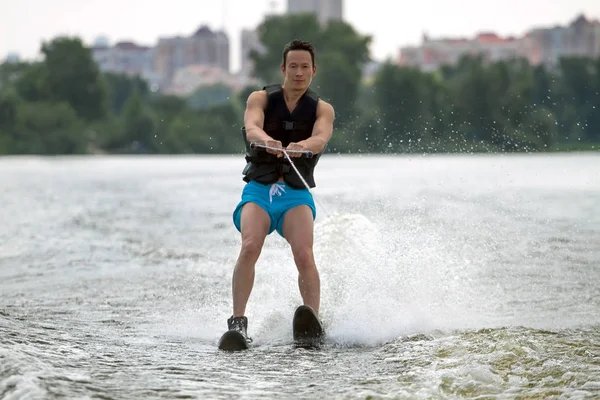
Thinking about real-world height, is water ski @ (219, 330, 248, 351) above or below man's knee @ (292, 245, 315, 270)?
below

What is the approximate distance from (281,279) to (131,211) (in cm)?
1139

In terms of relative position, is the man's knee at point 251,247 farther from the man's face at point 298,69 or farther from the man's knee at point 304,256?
the man's face at point 298,69

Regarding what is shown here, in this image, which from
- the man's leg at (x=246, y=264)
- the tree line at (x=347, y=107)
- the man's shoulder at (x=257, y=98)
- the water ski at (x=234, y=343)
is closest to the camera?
the water ski at (x=234, y=343)

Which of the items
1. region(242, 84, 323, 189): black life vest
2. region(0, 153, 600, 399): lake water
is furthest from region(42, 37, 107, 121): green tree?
region(242, 84, 323, 189): black life vest

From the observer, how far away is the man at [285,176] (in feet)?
20.7

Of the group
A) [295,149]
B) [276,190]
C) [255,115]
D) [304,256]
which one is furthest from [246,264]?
[255,115]

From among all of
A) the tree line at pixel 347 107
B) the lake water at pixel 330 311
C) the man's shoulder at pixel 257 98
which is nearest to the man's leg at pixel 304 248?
the lake water at pixel 330 311

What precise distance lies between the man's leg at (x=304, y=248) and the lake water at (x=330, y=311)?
25 cm

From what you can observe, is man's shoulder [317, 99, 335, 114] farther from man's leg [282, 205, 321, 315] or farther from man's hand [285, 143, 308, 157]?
man's leg [282, 205, 321, 315]

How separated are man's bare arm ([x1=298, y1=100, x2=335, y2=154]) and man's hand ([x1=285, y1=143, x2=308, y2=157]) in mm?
26

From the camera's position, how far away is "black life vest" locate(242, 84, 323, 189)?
21.0ft

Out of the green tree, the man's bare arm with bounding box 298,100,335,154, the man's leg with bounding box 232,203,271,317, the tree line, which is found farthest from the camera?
the green tree

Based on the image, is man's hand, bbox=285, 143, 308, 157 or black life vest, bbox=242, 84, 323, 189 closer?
man's hand, bbox=285, 143, 308, 157

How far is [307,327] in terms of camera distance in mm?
6254
